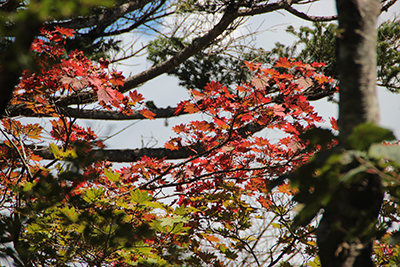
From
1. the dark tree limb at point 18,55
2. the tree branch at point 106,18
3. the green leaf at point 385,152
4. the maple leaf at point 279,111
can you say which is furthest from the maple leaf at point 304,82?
the tree branch at point 106,18

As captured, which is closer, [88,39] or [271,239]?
[271,239]

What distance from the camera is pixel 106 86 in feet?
8.32

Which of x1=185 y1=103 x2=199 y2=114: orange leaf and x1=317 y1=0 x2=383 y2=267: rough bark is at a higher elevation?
x1=185 y1=103 x2=199 y2=114: orange leaf

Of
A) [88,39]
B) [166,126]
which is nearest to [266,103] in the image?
[166,126]

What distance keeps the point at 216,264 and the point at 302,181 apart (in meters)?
2.60

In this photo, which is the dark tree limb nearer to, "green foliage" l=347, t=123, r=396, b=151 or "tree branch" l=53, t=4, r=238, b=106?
"green foliage" l=347, t=123, r=396, b=151

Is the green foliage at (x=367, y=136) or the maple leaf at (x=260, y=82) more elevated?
the maple leaf at (x=260, y=82)

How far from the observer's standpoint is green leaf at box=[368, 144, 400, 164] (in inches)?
25.2

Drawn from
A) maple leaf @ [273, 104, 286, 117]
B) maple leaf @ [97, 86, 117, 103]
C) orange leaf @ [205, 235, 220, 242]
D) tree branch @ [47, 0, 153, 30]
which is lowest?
orange leaf @ [205, 235, 220, 242]

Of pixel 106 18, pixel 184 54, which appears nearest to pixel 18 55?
pixel 184 54

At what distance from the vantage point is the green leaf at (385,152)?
2.10 ft

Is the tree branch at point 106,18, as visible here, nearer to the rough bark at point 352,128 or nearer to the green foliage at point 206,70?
the green foliage at point 206,70

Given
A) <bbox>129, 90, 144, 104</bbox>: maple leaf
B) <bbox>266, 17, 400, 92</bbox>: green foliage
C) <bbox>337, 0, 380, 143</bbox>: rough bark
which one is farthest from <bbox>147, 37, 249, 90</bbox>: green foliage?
<bbox>337, 0, 380, 143</bbox>: rough bark

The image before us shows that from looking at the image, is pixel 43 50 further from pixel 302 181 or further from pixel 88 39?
pixel 88 39
